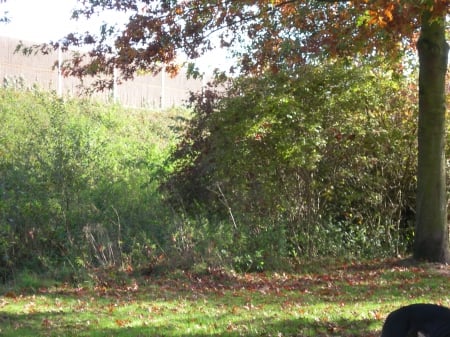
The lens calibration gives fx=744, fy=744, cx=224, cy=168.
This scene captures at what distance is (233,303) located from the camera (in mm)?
10898

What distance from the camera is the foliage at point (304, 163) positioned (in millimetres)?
14586

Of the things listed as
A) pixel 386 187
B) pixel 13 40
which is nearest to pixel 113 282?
pixel 386 187

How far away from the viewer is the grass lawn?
9164 millimetres

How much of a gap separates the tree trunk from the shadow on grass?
5.13m

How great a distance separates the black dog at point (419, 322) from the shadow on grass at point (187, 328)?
3.85m

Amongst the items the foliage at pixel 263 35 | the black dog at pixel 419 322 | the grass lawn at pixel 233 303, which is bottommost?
the grass lawn at pixel 233 303

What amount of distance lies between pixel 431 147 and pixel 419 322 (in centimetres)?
917

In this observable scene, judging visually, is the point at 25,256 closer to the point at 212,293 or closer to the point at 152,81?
the point at 212,293

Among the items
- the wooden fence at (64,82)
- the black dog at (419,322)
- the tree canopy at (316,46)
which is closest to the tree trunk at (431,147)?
the tree canopy at (316,46)

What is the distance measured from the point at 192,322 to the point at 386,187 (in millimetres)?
8187

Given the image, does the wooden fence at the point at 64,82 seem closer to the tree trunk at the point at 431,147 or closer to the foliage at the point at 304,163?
the foliage at the point at 304,163

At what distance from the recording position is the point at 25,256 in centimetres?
1411

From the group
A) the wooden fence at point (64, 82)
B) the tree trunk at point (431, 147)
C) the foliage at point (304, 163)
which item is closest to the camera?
the tree trunk at point (431, 147)

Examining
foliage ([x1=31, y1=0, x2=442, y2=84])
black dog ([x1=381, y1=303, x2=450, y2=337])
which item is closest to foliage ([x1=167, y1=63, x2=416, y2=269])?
foliage ([x1=31, y1=0, x2=442, y2=84])
